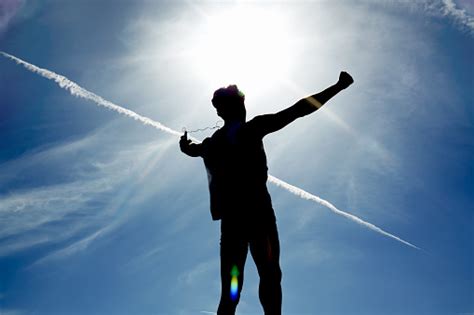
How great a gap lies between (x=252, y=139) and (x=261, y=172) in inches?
14.8

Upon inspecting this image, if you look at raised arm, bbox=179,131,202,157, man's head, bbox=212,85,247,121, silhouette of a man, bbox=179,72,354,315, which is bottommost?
silhouette of a man, bbox=179,72,354,315

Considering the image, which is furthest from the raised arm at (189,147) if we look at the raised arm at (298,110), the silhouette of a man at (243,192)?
the raised arm at (298,110)

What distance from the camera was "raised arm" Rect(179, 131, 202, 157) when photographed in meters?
5.17

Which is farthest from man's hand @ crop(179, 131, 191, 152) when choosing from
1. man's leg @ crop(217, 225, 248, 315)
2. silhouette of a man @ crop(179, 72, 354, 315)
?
man's leg @ crop(217, 225, 248, 315)

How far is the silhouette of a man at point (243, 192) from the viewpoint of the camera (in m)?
4.29

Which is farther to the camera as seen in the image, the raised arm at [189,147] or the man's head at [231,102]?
the raised arm at [189,147]

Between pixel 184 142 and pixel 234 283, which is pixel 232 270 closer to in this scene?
pixel 234 283

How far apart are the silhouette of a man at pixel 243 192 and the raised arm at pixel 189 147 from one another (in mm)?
292

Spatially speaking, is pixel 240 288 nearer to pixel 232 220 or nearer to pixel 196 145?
pixel 232 220

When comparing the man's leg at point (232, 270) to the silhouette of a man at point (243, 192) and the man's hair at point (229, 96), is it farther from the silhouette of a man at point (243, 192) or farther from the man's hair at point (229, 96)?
the man's hair at point (229, 96)

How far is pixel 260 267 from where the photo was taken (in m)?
4.35

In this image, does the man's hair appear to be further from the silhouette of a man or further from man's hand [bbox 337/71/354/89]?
man's hand [bbox 337/71/354/89]

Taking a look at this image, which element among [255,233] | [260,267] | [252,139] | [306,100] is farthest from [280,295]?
[306,100]

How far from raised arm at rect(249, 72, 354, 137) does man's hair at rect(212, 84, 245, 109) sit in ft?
1.57
